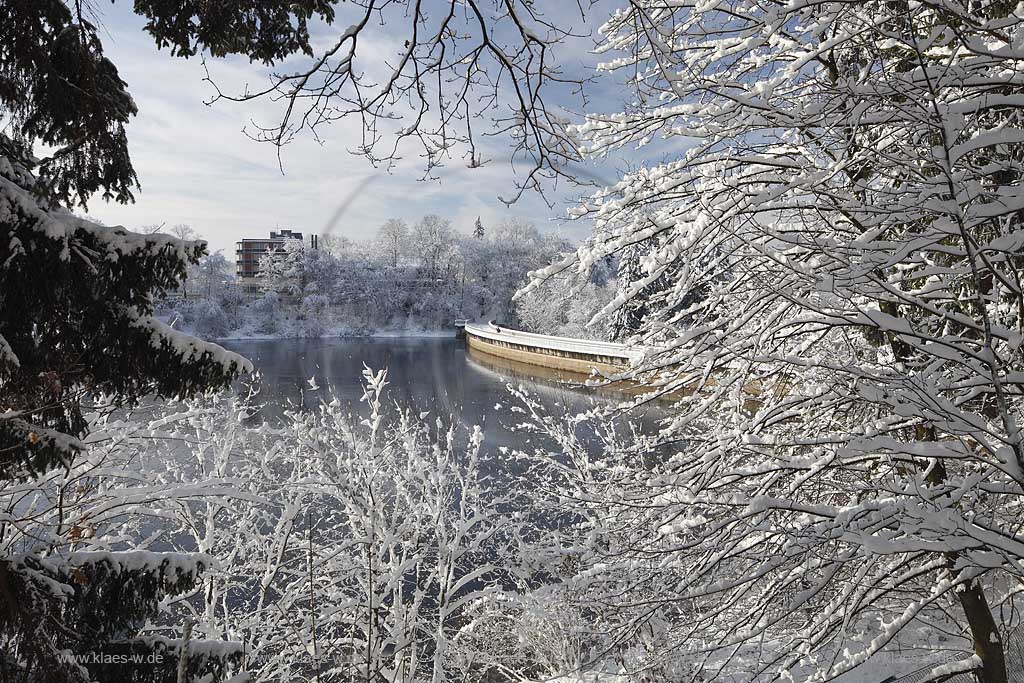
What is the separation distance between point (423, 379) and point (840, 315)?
2497 centimetres

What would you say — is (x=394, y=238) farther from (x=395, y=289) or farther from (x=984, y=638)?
(x=984, y=638)

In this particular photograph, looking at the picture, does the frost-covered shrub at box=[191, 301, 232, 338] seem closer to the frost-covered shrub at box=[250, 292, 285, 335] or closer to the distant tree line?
the distant tree line

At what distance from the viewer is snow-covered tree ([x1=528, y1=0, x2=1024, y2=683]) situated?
2.36 m

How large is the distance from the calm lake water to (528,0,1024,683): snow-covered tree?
8290mm

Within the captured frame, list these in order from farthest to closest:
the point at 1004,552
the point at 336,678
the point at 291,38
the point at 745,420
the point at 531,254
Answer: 1. the point at 531,254
2. the point at 336,678
3. the point at 745,420
4. the point at 291,38
5. the point at 1004,552

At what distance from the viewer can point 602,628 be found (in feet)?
11.6

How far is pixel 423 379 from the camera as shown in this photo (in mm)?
27078

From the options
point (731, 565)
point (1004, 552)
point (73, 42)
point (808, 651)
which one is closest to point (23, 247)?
point (73, 42)

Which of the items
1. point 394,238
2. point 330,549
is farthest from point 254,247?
point 330,549

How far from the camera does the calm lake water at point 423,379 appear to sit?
18.8 meters

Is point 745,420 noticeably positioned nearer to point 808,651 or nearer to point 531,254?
point 808,651

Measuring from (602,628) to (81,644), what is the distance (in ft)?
8.39

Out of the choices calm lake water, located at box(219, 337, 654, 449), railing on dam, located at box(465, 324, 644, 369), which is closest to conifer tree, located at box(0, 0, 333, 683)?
calm lake water, located at box(219, 337, 654, 449)

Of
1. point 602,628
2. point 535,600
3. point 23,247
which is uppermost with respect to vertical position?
point 23,247
